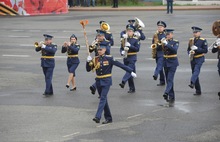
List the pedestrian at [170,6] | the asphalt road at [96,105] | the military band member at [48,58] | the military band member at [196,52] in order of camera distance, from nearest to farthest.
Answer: the asphalt road at [96,105] → the military band member at [196,52] → the military band member at [48,58] → the pedestrian at [170,6]

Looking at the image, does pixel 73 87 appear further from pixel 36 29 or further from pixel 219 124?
pixel 36 29

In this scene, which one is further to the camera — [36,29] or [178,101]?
[36,29]

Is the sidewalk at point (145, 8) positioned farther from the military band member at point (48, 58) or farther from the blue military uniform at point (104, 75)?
the blue military uniform at point (104, 75)

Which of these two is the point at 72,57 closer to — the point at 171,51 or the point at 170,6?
the point at 171,51

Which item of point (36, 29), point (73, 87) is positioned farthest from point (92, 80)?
point (36, 29)

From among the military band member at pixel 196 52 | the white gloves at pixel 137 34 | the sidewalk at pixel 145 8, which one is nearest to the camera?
the military band member at pixel 196 52

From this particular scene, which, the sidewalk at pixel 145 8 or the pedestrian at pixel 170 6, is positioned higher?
the pedestrian at pixel 170 6

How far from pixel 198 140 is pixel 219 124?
1.58 m

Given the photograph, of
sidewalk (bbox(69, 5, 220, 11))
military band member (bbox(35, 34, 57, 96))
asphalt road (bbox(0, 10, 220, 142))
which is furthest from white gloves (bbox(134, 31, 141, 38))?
sidewalk (bbox(69, 5, 220, 11))

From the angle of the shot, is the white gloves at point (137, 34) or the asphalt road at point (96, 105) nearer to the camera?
the asphalt road at point (96, 105)

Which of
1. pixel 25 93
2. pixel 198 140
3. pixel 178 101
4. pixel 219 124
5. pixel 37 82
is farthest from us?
pixel 37 82

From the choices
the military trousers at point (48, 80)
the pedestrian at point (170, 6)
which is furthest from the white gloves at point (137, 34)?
the pedestrian at point (170, 6)

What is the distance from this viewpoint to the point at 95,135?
1488cm

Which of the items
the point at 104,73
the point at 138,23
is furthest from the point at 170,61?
the point at 138,23
